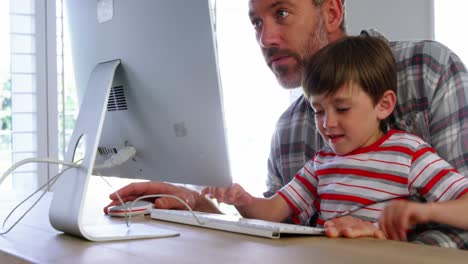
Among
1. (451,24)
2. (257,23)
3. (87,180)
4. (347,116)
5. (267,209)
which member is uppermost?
(451,24)

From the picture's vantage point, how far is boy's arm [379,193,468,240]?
978 millimetres

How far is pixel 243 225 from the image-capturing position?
1036 mm

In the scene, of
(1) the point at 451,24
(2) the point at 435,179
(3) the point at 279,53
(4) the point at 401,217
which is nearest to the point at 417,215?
(4) the point at 401,217

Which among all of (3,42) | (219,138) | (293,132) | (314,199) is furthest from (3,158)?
(219,138)

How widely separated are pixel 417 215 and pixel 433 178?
0.17m

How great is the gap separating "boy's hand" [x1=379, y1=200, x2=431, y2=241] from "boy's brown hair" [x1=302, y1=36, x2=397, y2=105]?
331mm

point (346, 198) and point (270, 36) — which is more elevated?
point (270, 36)

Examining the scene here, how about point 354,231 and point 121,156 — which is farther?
point 121,156

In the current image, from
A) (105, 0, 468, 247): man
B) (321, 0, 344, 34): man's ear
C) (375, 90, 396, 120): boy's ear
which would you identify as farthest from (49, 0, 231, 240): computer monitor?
(321, 0, 344, 34): man's ear

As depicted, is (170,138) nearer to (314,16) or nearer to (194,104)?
(194,104)

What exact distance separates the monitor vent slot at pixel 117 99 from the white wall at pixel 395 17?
2363mm

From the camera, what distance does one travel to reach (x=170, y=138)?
3.51ft

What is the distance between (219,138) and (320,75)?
0.38 metres

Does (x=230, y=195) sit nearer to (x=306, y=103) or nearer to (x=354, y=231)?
(x=354, y=231)
